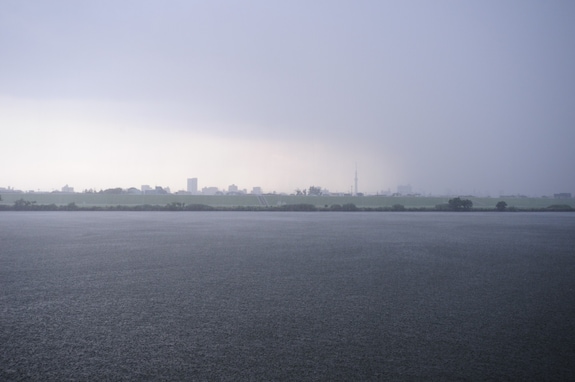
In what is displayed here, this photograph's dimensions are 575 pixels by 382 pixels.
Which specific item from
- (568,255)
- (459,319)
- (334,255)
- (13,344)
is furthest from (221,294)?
(568,255)

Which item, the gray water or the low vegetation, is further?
the low vegetation

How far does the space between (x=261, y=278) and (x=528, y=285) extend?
5.09 metres

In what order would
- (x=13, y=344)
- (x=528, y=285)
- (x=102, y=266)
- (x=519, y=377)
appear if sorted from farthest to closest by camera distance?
(x=102, y=266), (x=528, y=285), (x=13, y=344), (x=519, y=377)

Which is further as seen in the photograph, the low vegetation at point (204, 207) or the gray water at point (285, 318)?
the low vegetation at point (204, 207)

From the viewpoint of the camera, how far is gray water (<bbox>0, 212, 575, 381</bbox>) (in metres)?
3.62

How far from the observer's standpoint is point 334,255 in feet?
35.9

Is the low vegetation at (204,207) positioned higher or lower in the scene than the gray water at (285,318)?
higher

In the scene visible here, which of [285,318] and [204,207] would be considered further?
[204,207]

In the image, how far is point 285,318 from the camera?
5.08 m

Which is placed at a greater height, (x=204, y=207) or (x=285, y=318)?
(x=204, y=207)

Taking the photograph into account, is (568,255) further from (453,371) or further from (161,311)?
(161,311)

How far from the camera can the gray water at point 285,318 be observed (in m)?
3.62

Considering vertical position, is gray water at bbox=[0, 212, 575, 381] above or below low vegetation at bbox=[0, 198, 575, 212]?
below

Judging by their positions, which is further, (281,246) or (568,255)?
(281,246)
